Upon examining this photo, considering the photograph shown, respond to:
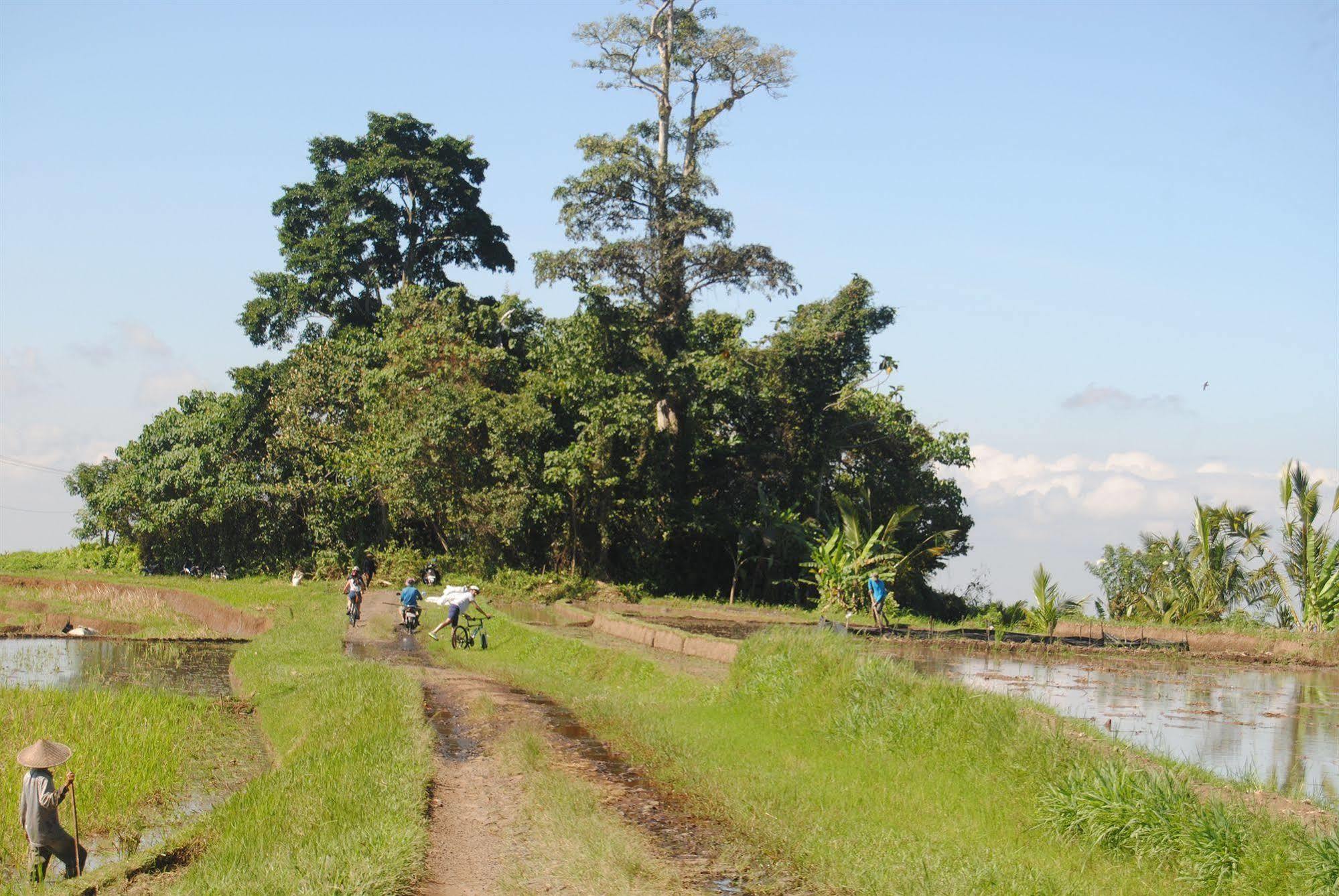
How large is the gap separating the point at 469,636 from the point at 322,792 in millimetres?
12291

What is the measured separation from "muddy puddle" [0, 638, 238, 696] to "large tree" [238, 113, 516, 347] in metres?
17.3

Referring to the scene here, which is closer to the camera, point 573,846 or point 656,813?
point 573,846

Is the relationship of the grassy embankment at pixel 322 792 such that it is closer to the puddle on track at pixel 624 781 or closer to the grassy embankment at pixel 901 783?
the puddle on track at pixel 624 781

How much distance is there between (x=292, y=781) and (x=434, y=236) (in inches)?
1329

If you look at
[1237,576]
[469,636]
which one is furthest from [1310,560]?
[469,636]

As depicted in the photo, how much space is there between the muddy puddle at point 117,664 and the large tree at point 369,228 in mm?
17266

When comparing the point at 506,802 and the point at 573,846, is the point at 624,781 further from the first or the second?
the point at 573,846

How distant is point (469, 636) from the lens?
2158 centimetres

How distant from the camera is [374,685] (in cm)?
1475

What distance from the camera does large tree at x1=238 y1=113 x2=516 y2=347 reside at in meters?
39.7

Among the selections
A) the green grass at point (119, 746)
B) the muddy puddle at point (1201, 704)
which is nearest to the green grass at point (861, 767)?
the muddy puddle at point (1201, 704)

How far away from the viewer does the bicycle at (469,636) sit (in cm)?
2122

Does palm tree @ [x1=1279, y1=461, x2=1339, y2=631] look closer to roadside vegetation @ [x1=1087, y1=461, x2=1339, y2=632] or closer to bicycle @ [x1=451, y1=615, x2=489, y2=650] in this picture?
roadside vegetation @ [x1=1087, y1=461, x2=1339, y2=632]

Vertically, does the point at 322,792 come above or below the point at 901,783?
below
